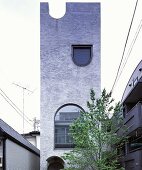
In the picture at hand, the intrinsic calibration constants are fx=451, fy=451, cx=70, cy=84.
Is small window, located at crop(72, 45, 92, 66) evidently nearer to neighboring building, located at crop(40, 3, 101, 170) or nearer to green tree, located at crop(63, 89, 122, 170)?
neighboring building, located at crop(40, 3, 101, 170)

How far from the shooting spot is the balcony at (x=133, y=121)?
82.6 feet

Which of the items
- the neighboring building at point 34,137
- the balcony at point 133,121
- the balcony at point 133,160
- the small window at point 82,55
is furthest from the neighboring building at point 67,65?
the neighboring building at point 34,137

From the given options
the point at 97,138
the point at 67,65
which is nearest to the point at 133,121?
the point at 97,138

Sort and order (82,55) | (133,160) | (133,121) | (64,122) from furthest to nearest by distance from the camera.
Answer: (82,55)
(64,122)
(133,160)
(133,121)

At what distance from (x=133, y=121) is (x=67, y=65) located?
873 cm

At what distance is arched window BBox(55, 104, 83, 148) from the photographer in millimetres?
33438

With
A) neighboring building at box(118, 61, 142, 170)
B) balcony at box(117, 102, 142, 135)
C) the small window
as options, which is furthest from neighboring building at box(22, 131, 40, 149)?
A: balcony at box(117, 102, 142, 135)

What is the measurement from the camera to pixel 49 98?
33.8 metres

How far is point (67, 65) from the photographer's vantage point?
34.1 metres

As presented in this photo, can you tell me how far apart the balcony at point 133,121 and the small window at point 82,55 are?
6.02 metres

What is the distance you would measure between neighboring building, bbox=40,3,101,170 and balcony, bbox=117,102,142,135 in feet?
15.7

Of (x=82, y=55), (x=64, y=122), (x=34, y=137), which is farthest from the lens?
(x=34, y=137)

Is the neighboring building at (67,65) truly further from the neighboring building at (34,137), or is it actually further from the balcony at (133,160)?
the neighboring building at (34,137)

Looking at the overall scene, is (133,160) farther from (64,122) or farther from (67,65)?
(67,65)
